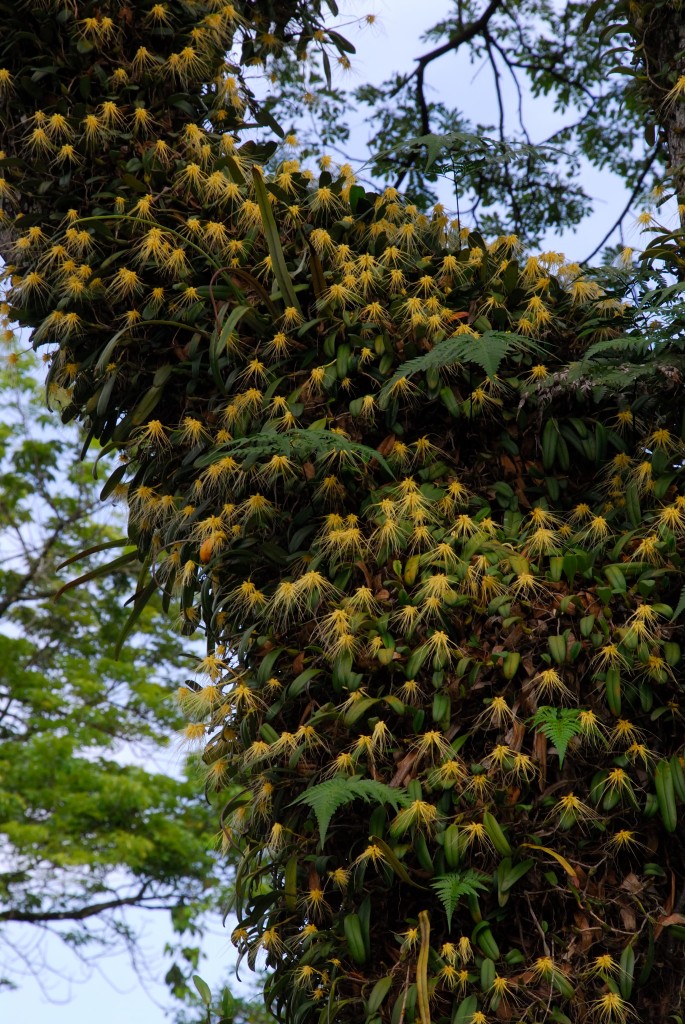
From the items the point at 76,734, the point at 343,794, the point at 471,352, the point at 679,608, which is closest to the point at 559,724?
the point at 679,608

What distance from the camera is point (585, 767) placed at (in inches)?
83.4

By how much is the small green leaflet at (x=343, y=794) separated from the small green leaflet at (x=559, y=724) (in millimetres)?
Answer: 306

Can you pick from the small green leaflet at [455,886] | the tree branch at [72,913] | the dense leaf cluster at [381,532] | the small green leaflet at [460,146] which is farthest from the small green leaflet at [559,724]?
the tree branch at [72,913]

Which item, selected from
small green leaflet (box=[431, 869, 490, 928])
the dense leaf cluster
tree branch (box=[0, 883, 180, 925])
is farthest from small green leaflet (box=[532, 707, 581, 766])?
tree branch (box=[0, 883, 180, 925])

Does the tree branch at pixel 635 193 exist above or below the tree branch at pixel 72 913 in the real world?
above

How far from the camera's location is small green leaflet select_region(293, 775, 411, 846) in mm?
1808

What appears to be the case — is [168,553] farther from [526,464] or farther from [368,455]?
[526,464]

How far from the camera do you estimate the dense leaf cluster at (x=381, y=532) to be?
2049 mm

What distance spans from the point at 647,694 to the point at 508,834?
411mm

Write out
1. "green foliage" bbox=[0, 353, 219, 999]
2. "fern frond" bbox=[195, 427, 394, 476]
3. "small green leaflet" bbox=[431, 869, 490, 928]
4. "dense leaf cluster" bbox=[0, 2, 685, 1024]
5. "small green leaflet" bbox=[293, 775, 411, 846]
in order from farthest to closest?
"green foliage" bbox=[0, 353, 219, 999]
"fern frond" bbox=[195, 427, 394, 476]
"dense leaf cluster" bbox=[0, 2, 685, 1024]
"small green leaflet" bbox=[431, 869, 490, 928]
"small green leaflet" bbox=[293, 775, 411, 846]

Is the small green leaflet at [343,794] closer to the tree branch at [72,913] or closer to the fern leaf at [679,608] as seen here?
the fern leaf at [679,608]

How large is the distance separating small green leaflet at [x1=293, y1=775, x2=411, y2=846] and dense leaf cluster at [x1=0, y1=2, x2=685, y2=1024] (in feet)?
0.05

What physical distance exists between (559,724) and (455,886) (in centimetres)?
37

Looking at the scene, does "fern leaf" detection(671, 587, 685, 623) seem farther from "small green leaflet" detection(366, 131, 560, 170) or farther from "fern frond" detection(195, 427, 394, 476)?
"small green leaflet" detection(366, 131, 560, 170)
